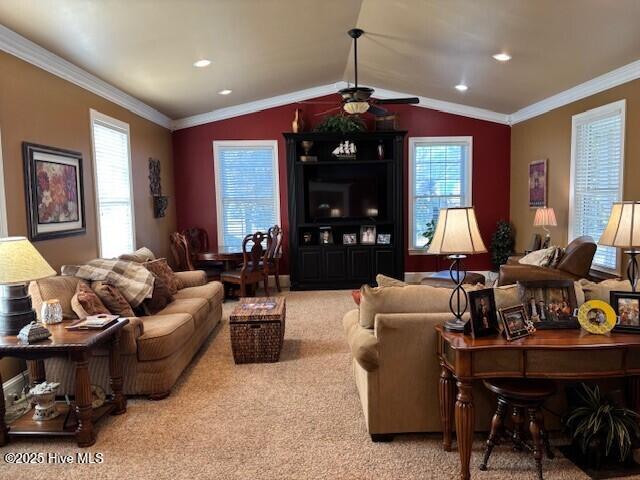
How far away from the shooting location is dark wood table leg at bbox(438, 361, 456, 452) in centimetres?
264

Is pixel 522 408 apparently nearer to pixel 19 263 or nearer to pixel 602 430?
pixel 602 430

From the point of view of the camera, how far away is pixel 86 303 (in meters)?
3.46

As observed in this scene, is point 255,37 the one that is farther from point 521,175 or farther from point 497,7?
point 521,175

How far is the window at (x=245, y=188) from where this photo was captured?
305 inches

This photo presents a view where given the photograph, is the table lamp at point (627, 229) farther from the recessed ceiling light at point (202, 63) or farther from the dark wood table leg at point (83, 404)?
the recessed ceiling light at point (202, 63)

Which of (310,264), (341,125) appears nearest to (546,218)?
(341,125)

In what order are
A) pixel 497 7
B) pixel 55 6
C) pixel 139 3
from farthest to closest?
pixel 497 7 < pixel 139 3 < pixel 55 6

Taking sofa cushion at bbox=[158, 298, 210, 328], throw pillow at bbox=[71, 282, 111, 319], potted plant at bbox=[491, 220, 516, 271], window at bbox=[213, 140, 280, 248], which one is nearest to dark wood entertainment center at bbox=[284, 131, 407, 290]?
window at bbox=[213, 140, 280, 248]

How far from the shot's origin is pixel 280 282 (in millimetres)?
7848

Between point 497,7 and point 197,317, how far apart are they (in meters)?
3.68

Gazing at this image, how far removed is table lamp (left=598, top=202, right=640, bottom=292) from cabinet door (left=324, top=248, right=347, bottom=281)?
474cm

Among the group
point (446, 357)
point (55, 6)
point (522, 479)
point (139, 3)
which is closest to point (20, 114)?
point (55, 6)

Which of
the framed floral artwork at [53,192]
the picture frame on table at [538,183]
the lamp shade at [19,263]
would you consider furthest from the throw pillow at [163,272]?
the picture frame on table at [538,183]

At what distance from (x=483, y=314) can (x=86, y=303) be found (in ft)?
9.00
